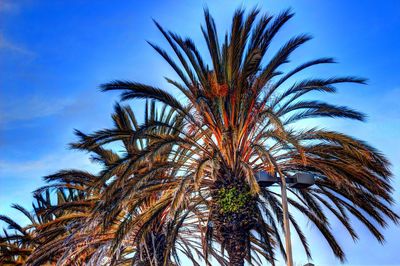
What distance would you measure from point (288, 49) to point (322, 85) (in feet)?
5.08

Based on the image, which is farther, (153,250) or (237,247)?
(153,250)

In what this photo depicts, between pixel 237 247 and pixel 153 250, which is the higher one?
pixel 153 250

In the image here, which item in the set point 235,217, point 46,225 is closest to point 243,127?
point 235,217

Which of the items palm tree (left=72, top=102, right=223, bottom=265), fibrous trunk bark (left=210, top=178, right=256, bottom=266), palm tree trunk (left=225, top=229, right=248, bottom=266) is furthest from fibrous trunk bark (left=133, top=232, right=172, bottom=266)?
palm tree trunk (left=225, top=229, right=248, bottom=266)

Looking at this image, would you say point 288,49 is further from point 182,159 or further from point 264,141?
point 182,159

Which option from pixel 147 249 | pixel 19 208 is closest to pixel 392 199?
pixel 147 249

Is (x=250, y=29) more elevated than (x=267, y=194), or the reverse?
(x=250, y=29)

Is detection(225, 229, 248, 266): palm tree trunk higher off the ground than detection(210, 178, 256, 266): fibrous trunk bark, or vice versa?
detection(210, 178, 256, 266): fibrous trunk bark

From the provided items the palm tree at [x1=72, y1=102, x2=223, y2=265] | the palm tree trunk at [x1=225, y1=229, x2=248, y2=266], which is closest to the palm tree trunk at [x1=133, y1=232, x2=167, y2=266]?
the palm tree at [x1=72, y1=102, x2=223, y2=265]

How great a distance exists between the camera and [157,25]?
1778 centimetres

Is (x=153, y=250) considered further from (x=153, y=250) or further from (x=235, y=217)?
(x=235, y=217)

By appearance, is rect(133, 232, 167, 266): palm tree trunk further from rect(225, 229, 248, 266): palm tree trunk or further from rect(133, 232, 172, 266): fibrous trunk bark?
rect(225, 229, 248, 266): palm tree trunk

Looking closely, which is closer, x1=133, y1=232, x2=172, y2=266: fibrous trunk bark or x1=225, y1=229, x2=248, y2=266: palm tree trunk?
x1=225, y1=229, x2=248, y2=266: palm tree trunk

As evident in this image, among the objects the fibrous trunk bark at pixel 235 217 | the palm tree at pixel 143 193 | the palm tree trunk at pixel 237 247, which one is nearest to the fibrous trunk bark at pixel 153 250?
the palm tree at pixel 143 193
